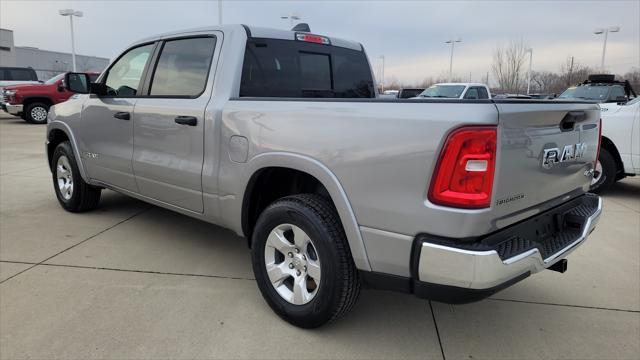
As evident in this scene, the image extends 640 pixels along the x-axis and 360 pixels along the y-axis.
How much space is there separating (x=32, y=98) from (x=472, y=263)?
17.7m

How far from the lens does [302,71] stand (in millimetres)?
3721

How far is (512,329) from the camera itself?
9.58 feet

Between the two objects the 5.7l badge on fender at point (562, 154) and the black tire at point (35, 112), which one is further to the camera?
the black tire at point (35, 112)

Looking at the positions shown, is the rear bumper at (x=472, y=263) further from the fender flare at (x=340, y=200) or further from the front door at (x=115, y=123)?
the front door at (x=115, y=123)

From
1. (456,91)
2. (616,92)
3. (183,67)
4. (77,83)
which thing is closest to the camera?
(183,67)

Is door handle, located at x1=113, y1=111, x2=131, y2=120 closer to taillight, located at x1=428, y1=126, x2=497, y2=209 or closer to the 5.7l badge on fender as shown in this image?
taillight, located at x1=428, y1=126, x2=497, y2=209

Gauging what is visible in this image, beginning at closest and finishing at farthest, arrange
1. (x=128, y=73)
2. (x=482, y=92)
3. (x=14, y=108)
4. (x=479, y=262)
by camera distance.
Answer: (x=479, y=262) < (x=128, y=73) < (x=14, y=108) < (x=482, y=92)

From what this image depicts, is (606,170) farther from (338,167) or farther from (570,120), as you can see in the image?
(338,167)

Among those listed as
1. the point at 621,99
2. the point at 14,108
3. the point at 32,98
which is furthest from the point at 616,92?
the point at 14,108

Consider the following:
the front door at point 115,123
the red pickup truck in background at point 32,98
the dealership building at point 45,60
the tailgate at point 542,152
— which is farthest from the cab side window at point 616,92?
the dealership building at point 45,60

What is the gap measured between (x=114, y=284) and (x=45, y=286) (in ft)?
1.56

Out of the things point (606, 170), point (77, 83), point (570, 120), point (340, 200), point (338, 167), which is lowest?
point (606, 170)

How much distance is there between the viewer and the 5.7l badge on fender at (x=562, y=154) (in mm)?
2371

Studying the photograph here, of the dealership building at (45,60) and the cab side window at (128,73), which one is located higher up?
the dealership building at (45,60)
